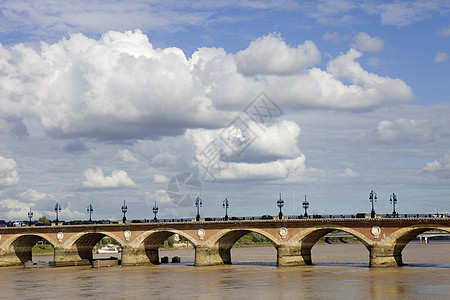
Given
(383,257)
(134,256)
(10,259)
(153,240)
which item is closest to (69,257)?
(10,259)

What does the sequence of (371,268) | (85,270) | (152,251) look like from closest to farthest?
1. (371,268)
2. (85,270)
3. (152,251)

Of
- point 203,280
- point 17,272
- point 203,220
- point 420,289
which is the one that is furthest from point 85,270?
point 420,289

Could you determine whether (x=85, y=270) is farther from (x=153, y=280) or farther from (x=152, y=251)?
(x=153, y=280)

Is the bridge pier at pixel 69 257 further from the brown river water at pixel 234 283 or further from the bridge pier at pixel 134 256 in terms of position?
the brown river water at pixel 234 283

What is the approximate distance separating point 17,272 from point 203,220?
88.8 feet

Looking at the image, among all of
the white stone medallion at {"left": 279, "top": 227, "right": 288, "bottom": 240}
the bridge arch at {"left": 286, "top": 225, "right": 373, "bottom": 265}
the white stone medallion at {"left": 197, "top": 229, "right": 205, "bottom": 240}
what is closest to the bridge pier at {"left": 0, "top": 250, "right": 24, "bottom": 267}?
the white stone medallion at {"left": 197, "top": 229, "right": 205, "bottom": 240}

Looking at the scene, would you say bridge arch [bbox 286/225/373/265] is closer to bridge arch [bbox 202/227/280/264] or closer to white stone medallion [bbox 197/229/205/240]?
bridge arch [bbox 202/227/280/264]

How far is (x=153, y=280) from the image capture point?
68750 millimetres

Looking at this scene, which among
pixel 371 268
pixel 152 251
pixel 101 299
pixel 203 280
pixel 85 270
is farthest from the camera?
pixel 152 251

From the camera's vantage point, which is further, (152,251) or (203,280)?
(152,251)

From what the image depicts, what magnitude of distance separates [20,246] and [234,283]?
2131 inches

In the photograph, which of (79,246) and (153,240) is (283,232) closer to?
(153,240)

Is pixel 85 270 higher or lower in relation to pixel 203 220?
lower

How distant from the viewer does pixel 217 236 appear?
278ft
